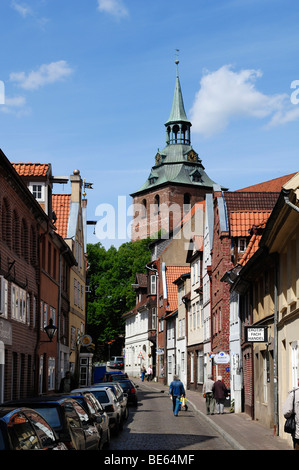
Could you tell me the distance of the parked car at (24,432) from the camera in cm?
811

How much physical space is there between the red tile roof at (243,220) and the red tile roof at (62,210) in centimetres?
1028

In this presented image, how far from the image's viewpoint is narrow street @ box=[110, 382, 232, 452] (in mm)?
18844

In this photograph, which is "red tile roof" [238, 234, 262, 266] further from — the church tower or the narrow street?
the church tower

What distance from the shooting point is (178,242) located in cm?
7262

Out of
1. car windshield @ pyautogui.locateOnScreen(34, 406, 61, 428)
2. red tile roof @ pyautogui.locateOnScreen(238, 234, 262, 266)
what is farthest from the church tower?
car windshield @ pyautogui.locateOnScreen(34, 406, 61, 428)

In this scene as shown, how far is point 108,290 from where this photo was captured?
8688 cm

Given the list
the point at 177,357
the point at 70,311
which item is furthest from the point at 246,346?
the point at 177,357

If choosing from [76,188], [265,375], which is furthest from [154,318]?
[265,375]

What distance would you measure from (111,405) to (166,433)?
78.7 inches

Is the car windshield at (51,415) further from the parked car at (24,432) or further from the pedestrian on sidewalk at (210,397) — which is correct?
the pedestrian on sidewalk at (210,397)

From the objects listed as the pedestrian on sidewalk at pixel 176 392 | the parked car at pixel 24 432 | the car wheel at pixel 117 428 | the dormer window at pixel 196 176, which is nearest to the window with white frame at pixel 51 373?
the pedestrian on sidewalk at pixel 176 392

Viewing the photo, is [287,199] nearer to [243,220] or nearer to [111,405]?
[111,405]

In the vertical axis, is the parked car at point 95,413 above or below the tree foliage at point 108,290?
below

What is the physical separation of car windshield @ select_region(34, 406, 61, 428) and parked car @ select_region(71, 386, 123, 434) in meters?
9.10
